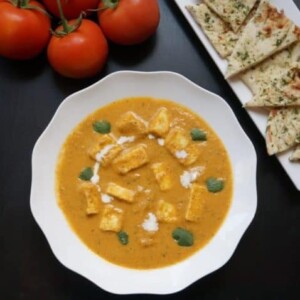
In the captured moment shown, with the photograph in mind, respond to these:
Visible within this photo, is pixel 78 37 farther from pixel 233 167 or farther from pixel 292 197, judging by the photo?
pixel 292 197

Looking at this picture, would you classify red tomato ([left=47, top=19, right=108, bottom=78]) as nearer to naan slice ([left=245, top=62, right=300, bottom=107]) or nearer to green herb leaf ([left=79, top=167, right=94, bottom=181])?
green herb leaf ([left=79, top=167, right=94, bottom=181])

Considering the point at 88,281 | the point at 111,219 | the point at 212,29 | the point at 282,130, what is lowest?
the point at 88,281

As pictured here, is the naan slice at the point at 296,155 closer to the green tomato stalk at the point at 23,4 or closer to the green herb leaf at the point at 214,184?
the green herb leaf at the point at 214,184

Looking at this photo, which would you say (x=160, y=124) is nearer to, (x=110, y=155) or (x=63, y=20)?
(x=110, y=155)

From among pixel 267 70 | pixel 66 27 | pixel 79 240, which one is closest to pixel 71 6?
pixel 66 27

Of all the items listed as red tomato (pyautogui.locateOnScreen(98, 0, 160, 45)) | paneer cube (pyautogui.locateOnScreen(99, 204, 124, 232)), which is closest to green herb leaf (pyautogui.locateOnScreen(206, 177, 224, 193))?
paneer cube (pyautogui.locateOnScreen(99, 204, 124, 232))
